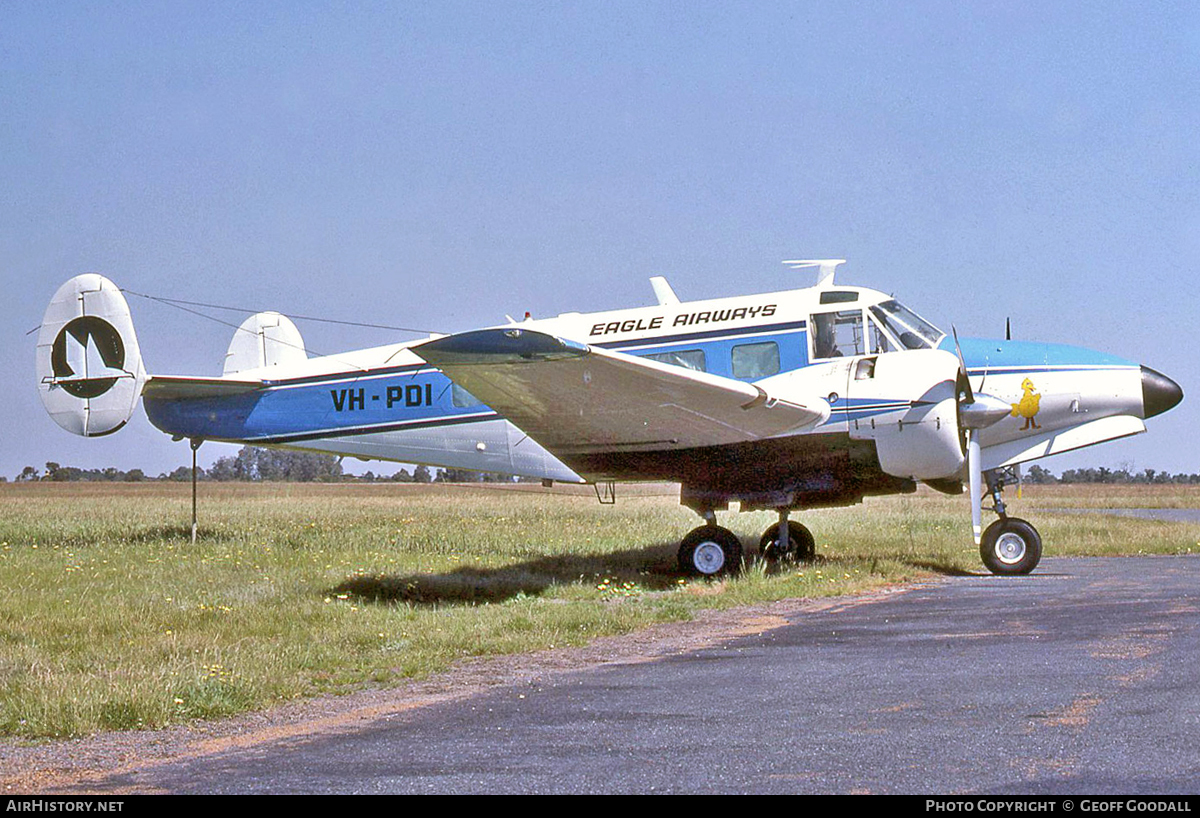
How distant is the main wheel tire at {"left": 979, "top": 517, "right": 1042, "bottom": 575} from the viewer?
1697 centimetres

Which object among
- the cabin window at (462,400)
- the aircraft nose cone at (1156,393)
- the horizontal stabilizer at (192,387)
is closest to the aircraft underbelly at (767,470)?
the cabin window at (462,400)

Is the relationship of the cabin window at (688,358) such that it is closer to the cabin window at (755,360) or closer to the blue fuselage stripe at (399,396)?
the blue fuselage stripe at (399,396)

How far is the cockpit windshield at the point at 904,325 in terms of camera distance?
16438 mm

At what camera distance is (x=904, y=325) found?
1655 centimetres

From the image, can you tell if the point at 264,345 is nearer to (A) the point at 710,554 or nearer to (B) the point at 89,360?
(B) the point at 89,360

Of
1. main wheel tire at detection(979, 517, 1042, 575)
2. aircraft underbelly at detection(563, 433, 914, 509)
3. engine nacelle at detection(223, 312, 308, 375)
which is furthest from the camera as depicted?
engine nacelle at detection(223, 312, 308, 375)

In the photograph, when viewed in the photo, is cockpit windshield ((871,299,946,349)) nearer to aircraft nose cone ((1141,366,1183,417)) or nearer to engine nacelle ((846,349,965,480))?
engine nacelle ((846,349,965,480))

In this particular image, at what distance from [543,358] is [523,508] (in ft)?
94.6

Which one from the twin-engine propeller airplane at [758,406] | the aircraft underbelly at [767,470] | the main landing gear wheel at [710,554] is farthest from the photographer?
the main landing gear wheel at [710,554]

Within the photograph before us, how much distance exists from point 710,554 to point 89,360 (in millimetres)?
11571

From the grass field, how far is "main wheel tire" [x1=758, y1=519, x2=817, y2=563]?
1.34 feet

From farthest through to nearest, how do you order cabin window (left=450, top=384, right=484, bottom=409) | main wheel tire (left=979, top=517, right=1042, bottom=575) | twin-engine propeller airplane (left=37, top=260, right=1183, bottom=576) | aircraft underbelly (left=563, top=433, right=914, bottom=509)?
cabin window (left=450, top=384, right=484, bottom=409)
main wheel tire (left=979, top=517, right=1042, bottom=575)
aircraft underbelly (left=563, top=433, right=914, bottom=509)
twin-engine propeller airplane (left=37, top=260, right=1183, bottom=576)

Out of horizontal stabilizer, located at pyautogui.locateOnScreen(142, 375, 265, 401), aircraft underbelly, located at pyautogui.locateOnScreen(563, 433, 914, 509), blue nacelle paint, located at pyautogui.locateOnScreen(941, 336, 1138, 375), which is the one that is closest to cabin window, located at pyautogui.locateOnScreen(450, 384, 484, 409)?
aircraft underbelly, located at pyautogui.locateOnScreen(563, 433, 914, 509)

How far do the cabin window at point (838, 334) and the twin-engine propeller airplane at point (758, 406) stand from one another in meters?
0.03
